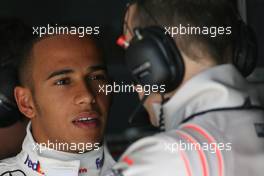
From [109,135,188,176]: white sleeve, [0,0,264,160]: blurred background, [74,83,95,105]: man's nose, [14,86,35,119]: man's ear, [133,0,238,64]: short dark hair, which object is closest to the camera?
[109,135,188,176]: white sleeve

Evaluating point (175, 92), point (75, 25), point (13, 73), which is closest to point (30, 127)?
point (13, 73)

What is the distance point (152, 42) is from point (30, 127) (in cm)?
77

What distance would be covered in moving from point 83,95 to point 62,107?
8cm

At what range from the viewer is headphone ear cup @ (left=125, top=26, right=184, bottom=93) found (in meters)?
1.01

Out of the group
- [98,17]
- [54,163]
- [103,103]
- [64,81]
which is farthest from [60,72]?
[98,17]

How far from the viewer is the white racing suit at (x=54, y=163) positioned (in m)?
1.54

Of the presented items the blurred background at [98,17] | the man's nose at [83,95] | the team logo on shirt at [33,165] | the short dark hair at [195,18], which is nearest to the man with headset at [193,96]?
the short dark hair at [195,18]

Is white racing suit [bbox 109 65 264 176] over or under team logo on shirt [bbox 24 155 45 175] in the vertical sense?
over

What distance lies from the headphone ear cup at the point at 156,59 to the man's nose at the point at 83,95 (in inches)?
19.6

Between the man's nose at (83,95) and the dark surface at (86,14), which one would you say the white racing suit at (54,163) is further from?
the dark surface at (86,14)

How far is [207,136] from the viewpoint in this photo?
3.12ft

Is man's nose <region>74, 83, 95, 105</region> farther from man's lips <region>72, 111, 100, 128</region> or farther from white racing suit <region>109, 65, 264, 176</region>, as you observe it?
white racing suit <region>109, 65, 264, 176</region>

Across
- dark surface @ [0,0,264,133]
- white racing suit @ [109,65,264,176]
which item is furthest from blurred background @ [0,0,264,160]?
white racing suit @ [109,65,264,176]

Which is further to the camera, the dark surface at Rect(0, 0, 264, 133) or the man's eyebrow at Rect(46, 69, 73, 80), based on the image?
the dark surface at Rect(0, 0, 264, 133)
